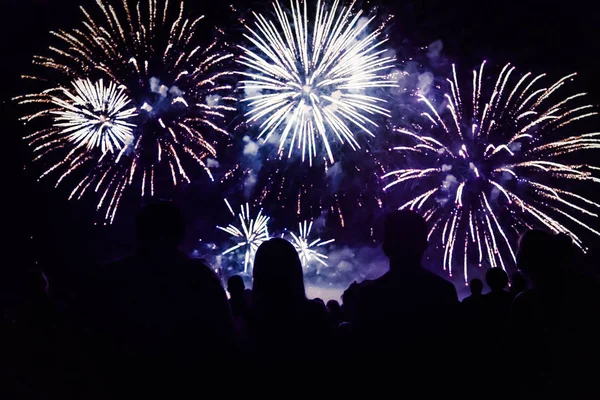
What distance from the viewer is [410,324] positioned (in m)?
2.62

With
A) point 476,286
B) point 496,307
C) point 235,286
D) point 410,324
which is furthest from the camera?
point 476,286

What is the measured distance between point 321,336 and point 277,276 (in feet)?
1.58

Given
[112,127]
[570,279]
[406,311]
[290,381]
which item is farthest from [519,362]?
[112,127]

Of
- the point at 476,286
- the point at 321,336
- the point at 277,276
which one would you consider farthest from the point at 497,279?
the point at 277,276

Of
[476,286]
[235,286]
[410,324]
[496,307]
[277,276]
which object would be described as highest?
[235,286]

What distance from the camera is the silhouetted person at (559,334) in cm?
259

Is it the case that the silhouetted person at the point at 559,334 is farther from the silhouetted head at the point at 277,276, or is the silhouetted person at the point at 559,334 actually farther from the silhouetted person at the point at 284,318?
the silhouetted head at the point at 277,276

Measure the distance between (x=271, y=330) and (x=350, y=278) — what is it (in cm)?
3518

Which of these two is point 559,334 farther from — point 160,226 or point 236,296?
point 236,296

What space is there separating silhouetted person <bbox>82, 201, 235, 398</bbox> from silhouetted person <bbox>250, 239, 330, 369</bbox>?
→ 0.92ft

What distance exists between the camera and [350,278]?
1455 inches

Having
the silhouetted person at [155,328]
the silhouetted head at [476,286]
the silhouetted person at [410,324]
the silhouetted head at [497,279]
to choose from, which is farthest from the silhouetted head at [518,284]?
the silhouetted person at [155,328]

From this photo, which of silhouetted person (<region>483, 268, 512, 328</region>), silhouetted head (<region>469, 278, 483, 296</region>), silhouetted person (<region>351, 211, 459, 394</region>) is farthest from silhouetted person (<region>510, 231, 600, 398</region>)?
silhouetted head (<region>469, 278, 483, 296</region>)

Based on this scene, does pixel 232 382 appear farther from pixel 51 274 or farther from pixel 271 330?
pixel 51 274
